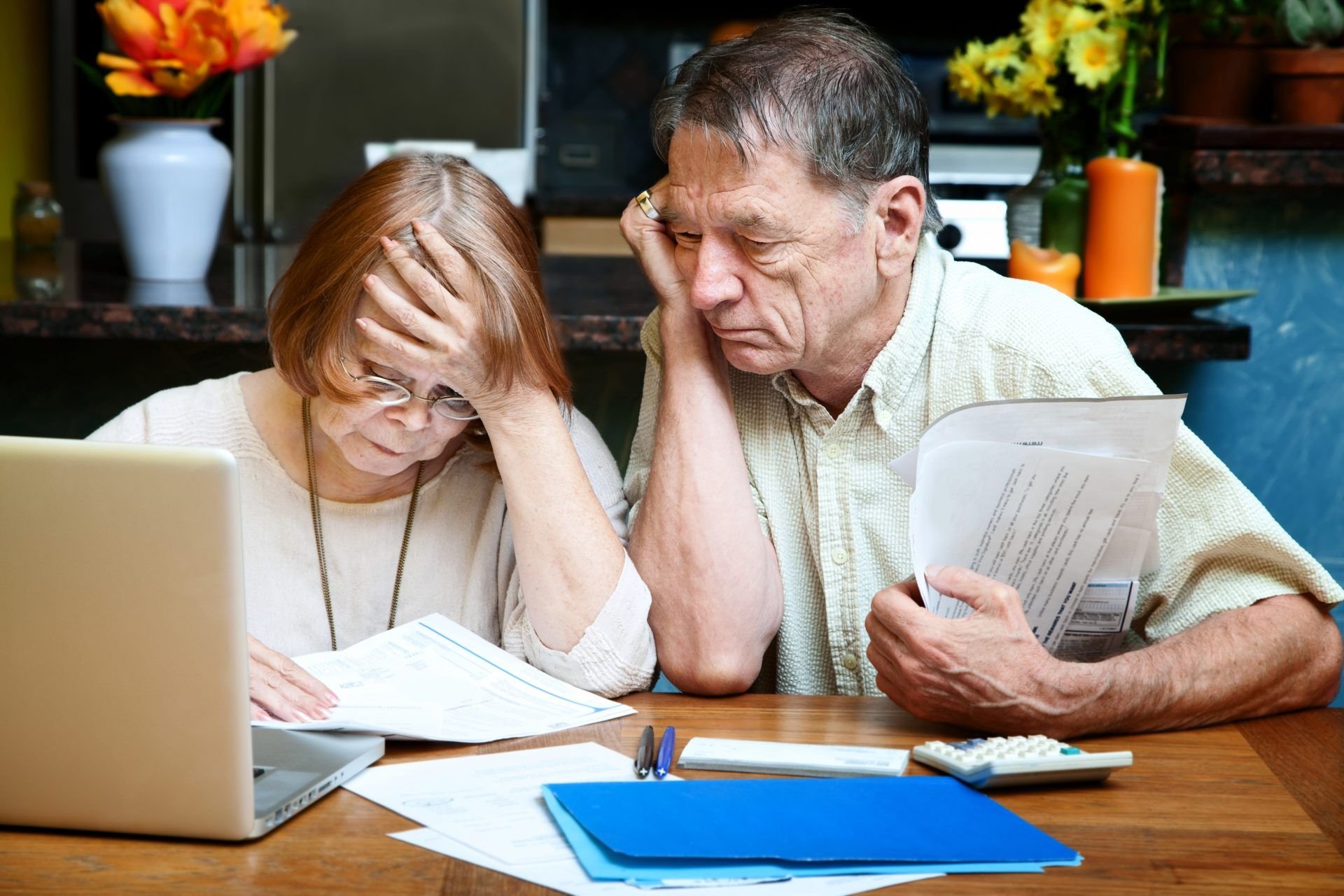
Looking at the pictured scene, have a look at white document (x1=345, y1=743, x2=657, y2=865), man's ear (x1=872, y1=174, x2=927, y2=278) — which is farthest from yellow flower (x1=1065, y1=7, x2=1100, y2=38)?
white document (x1=345, y1=743, x2=657, y2=865)

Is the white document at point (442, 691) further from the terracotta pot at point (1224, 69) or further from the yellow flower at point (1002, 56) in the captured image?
the terracotta pot at point (1224, 69)

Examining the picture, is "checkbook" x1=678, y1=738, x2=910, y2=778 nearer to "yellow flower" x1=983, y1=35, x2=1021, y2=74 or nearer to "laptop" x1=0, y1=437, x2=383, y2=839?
"laptop" x1=0, y1=437, x2=383, y2=839

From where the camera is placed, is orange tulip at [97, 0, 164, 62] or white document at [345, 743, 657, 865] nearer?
white document at [345, 743, 657, 865]

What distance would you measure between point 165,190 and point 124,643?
54.7 inches

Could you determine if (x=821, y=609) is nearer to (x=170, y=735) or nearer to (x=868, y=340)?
(x=868, y=340)

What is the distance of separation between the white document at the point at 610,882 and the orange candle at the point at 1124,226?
118 cm

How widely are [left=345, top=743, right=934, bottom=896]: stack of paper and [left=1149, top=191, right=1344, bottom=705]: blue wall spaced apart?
4.15 ft

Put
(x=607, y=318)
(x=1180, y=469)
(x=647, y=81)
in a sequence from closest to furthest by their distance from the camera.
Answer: (x=1180, y=469) → (x=607, y=318) → (x=647, y=81)

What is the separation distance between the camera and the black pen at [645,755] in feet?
3.36

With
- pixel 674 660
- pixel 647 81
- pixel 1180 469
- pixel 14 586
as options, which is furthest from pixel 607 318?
pixel 647 81

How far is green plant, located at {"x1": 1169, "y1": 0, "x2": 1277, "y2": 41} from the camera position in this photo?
1884 mm

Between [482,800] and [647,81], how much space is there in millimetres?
3875

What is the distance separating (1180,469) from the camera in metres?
1.25

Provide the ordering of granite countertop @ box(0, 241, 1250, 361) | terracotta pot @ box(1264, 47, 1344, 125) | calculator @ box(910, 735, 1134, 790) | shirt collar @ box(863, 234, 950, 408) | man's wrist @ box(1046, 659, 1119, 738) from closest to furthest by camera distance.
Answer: calculator @ box(910, 735, 1134, 790) → man's wrist @ box(1046, 659, 1119, 738) → shirt collar @ box(863, 234, 950, 408) → granite countertop @ box(0, 241, 1250, 361) → terracotta pot @ box(1264, 47, 1344, 125)
